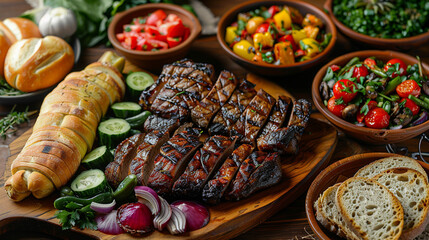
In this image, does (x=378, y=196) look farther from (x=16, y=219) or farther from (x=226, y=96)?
(x=16, y=219)

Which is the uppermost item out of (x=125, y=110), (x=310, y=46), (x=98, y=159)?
(x=310, y=46)

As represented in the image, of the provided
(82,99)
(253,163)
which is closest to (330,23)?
(253,163)

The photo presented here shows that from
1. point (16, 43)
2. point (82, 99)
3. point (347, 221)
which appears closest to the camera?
point (347, 221)

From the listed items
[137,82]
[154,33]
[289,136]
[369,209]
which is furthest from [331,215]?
[154,33]

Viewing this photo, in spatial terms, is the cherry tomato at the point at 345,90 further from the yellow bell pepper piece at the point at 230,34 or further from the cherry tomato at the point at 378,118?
the yellow bell pepper piece at the point at 230,34

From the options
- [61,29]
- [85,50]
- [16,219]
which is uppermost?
[61,29]

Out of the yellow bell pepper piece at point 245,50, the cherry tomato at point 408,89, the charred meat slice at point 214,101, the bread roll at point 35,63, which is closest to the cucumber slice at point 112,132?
the charred meat slice at point 214,101

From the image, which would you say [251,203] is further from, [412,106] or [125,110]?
[412,106]
